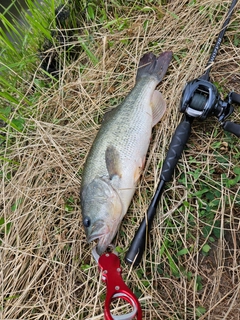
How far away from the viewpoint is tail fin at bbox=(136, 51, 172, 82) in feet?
9.63

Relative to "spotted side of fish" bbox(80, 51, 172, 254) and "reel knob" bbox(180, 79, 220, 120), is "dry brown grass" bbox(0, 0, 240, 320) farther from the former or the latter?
"reel knob" bbox(180, 79, 220, 120)

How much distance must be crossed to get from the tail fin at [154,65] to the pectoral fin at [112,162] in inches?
28.5

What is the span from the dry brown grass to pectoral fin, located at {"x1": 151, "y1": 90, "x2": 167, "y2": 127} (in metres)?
0.06

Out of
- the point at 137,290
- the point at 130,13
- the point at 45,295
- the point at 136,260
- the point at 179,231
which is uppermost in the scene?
the point at 130,13

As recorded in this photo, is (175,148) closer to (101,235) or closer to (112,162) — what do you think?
(112,162)

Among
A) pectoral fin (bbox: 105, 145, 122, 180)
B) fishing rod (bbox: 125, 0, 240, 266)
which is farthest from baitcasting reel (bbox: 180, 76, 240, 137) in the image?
pectoral fin (bbox: 105, 145, 122, 180)

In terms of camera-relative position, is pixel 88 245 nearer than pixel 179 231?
No

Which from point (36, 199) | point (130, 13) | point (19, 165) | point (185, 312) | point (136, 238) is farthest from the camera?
point (130, 13)

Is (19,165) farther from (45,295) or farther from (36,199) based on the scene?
(45,295)

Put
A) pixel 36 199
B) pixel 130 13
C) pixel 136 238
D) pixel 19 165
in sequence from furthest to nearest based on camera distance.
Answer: pixel 130 13, pixel 19 165, pixel 36 199, pixel 136 238

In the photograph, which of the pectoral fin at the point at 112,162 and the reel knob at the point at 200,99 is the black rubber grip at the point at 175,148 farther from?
the pectoral fin at the point at 112,162

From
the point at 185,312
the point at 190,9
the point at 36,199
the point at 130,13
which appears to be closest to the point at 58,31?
the point at 130,13

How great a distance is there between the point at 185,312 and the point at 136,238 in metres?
0.59

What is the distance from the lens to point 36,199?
A: 296 centimetres
